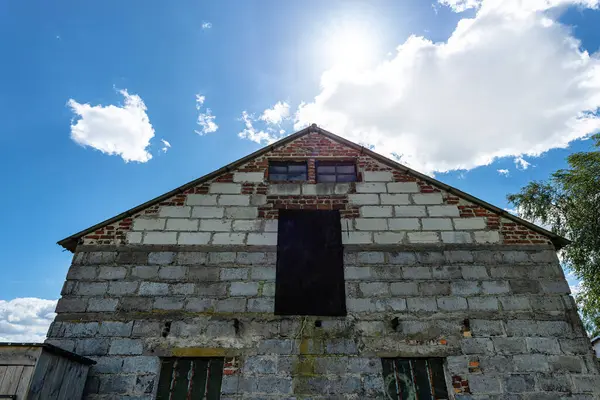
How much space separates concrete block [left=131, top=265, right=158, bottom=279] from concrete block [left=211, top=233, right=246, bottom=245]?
107 cm

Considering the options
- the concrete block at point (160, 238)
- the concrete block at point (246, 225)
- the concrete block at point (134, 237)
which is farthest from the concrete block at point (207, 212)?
the concrete block at point (134, 237)

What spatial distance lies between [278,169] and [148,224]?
8.98 ft

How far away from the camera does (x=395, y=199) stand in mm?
6461

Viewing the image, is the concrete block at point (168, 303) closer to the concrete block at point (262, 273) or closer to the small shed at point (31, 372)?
the concrete block at point (262, 273)

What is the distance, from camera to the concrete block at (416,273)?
5.65 meters

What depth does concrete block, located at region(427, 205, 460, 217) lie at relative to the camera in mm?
6285

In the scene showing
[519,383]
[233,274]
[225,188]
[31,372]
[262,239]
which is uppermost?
[225,188]

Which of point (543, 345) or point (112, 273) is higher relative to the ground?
point (112, 273)

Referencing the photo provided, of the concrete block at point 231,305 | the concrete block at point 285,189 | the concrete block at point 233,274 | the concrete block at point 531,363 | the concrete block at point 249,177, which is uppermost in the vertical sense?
the concrete block at point 249,177

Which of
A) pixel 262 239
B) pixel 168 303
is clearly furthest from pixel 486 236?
pixel 168 303

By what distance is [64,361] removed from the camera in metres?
4.40

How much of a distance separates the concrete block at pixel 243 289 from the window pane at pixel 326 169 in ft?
8.88

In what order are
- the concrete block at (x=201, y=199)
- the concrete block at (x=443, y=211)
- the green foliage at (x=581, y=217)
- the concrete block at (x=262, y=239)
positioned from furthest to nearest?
the green foliage at (x=581, y=217) < the concrete block at (x=201, y=199) < the concrete block at (x=443, y=211) < the concrete block at (x=262, y=239)

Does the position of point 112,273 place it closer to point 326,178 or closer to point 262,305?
point 262,305
